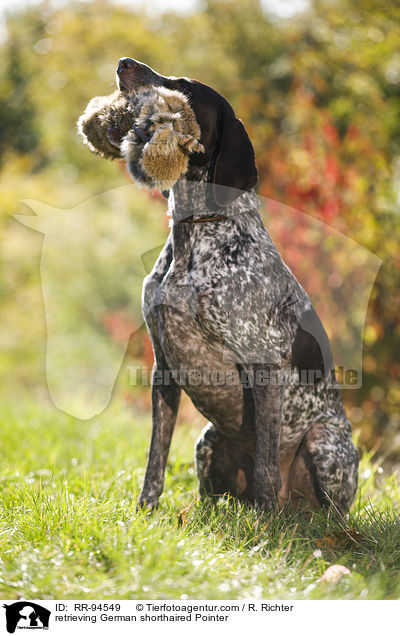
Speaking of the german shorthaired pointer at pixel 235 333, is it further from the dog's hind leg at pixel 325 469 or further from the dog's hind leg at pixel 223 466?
the dog's hind leg at pixel 223 466

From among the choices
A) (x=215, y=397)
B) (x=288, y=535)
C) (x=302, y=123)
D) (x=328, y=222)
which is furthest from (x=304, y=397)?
(x=302, y=123)

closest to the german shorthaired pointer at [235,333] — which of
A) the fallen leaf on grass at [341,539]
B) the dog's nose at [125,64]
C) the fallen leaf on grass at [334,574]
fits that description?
the dog's nose at [125,64]

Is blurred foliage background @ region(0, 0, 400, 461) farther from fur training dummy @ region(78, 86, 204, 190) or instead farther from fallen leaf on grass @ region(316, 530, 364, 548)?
fallen leaf on grass @ region(316, 530, 364, 548)

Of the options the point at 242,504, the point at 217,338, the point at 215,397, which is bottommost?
the point at 242,504

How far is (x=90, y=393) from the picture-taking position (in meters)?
7.66

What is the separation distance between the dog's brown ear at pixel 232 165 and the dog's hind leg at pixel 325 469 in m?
1.22

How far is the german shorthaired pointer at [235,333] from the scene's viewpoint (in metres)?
2.71

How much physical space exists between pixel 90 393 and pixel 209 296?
5.28 m

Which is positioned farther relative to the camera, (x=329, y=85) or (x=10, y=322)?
(x=10, y=322)
